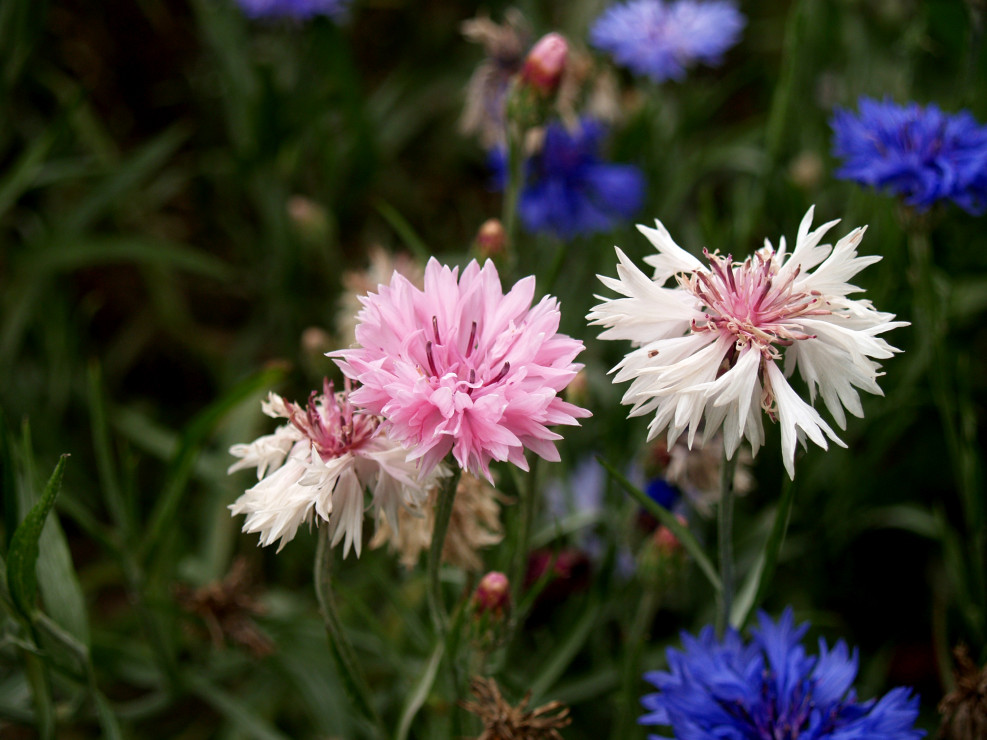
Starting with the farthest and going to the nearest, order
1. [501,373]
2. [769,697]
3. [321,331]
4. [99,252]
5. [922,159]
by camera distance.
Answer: [321,331] → [99,252] → [922,159] → [769,697] → [501,373]

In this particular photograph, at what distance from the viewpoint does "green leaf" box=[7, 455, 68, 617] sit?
0.49 meters

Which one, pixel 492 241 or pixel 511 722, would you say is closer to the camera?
pixel 511 722

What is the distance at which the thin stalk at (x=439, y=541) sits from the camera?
471mm

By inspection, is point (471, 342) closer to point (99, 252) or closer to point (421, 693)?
point (421, 693)

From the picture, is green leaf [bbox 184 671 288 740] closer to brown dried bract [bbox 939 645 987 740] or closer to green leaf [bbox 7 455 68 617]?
green leaf [bbox 7 455 68 617]

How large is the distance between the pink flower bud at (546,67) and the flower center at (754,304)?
34 centimetres

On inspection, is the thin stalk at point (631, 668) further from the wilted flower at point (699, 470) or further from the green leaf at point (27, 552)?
the green leaf at point (27, 552)

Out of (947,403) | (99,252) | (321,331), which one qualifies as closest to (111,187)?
(99,252)

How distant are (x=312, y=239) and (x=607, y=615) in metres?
0.57

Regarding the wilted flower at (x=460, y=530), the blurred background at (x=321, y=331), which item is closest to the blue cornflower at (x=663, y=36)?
the blurred background at (x=321, y=331)

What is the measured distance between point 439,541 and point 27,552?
0.83 ft

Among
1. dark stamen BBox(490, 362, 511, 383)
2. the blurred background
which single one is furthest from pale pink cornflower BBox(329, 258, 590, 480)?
the blurred background

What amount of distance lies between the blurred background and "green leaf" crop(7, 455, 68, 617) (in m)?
0.07

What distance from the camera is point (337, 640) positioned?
53 cm
